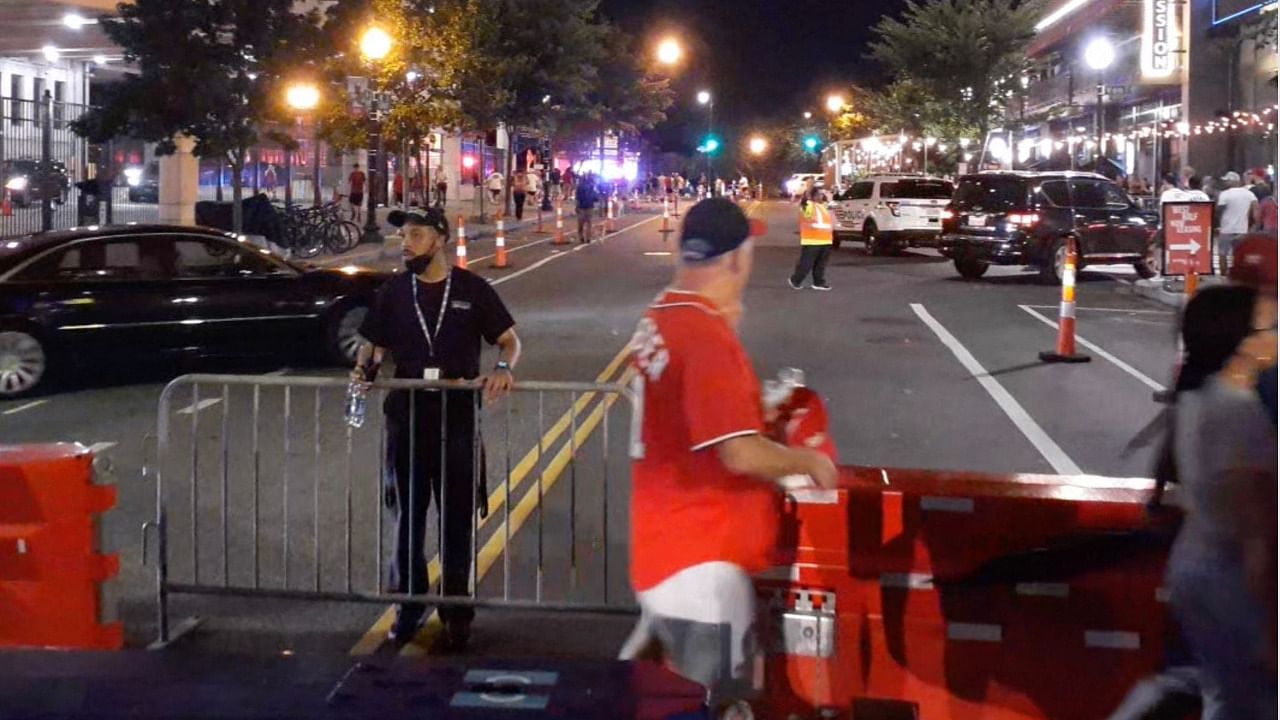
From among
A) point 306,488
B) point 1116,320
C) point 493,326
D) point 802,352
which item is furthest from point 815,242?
point 493,326

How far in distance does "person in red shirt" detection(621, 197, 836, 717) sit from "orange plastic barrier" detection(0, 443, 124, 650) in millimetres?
2686

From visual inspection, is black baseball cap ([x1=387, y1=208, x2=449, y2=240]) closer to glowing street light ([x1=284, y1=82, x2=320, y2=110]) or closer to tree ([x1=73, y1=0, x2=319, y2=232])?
tree ([x1=73, y1=0, x2=319, y2=232])

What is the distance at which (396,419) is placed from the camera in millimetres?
6434

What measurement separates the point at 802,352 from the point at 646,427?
12.4 metres

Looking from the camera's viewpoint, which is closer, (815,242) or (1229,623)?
(1229,623)

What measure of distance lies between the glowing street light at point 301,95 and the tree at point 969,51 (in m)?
23.8

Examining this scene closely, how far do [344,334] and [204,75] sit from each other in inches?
533

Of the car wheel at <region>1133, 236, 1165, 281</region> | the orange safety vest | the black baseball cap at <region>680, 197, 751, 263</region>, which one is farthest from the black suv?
the black baseball cap at <region>680, 197, 751, 263</region>

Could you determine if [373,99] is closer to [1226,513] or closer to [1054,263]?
[1054,263]

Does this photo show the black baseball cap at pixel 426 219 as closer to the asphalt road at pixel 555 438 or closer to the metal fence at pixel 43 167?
the asphalt road at pixel 555 438

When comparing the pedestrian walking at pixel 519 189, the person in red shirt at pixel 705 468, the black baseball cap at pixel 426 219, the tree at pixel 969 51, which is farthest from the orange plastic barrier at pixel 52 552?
the tree at pixel 969 51

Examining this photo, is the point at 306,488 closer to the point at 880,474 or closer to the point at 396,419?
the point at 396,419

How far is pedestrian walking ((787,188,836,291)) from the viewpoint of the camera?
22859mm

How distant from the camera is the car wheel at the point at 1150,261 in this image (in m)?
25.5
